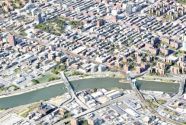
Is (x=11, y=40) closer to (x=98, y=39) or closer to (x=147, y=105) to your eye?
(x=98, y=39)

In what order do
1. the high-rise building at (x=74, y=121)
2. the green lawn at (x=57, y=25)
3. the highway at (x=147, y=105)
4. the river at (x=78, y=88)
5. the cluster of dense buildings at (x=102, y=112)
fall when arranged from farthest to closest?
the green lawn at (x=57, y=25), the river at (x=78, y=88), the cluster of dense buildings at (x=102, y=112), the highway at (x=147, y=105), the high-rise building at (x=74, y=121)

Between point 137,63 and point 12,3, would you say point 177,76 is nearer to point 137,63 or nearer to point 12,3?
point 137,63

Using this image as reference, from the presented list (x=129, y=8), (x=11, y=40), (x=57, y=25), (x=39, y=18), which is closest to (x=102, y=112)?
(x=11, y=40)

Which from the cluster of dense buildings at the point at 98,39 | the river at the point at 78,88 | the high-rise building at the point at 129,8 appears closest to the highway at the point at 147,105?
the river at the point at 78,88

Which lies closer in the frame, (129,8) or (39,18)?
(39,18)

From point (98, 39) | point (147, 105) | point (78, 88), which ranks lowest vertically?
point (147, 105)

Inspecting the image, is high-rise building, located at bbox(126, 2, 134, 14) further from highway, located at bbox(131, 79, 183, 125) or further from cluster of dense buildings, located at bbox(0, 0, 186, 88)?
highway, located at bbox(131, 79, 183, 125)

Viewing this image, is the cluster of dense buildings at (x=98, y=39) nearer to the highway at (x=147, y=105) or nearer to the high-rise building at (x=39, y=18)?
the high-rise building at (x=39, y=18)

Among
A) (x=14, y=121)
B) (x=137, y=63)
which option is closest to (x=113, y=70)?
(x=137, y=63)

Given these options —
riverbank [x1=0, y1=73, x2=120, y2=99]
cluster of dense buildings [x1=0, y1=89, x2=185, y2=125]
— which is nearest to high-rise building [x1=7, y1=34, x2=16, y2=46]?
riverbank [x1=0, y1=73, x2=120, y2=99]

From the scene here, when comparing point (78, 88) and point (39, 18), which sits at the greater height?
point (39, 18)
